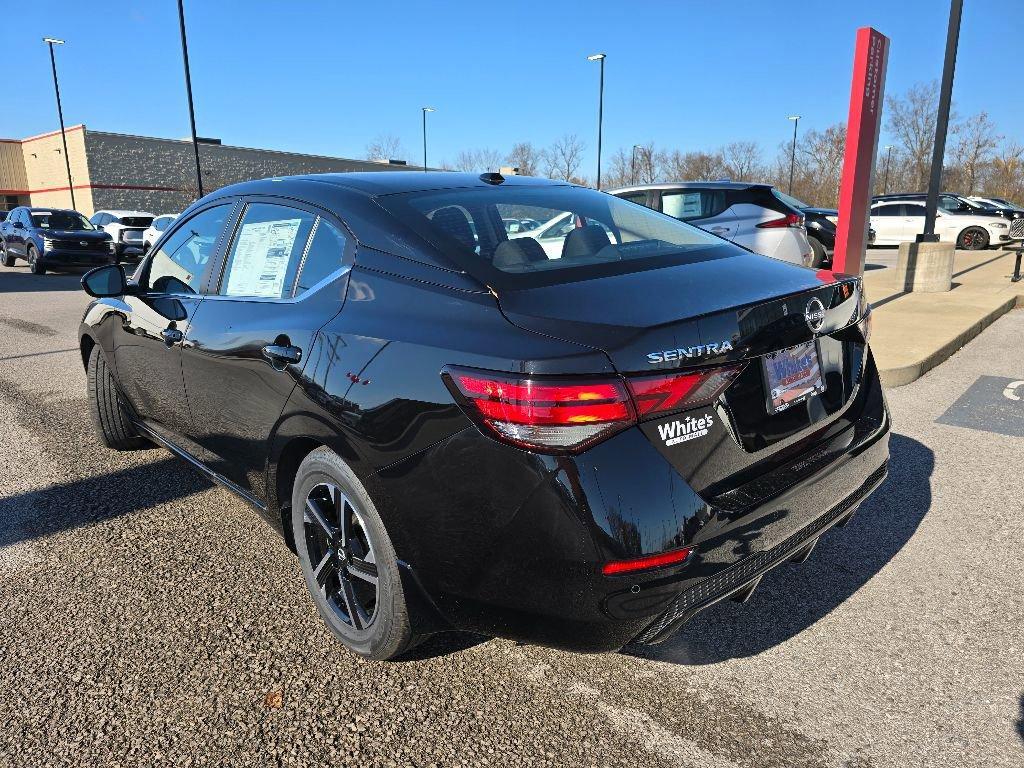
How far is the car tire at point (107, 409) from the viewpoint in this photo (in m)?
4.46

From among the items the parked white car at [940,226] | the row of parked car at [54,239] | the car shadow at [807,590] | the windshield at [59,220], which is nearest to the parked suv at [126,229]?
the row of parked car at [54,239]

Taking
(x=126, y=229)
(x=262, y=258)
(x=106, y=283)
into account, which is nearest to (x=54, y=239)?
(x=126, y=229)

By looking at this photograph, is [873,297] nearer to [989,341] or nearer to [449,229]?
[989,341]

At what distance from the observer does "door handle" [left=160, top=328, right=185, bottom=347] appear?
3338 mm

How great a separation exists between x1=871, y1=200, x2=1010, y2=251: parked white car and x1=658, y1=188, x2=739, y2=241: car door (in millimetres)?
15524

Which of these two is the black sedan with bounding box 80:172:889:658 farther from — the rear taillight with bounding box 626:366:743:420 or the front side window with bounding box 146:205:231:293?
the front side window with bounding box 146:205:231:293

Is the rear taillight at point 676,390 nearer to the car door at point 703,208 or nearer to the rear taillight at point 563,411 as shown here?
the rear taillight at point 563,411

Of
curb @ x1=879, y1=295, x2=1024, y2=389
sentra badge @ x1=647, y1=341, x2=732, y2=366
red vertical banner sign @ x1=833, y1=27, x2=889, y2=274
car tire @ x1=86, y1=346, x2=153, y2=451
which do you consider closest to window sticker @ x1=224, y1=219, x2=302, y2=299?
sentra badge @ x1=647, y1=341, x2=732, y2=366

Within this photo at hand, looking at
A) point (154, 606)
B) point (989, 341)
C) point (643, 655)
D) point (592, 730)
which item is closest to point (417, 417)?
point (592, 730)

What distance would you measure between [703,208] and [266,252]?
28.1 feet

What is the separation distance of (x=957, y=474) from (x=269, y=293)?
12.5ft

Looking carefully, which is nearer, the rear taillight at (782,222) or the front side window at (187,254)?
the front side window at (187,254)

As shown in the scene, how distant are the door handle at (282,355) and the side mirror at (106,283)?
170 centimetres

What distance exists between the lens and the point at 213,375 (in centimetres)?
306
